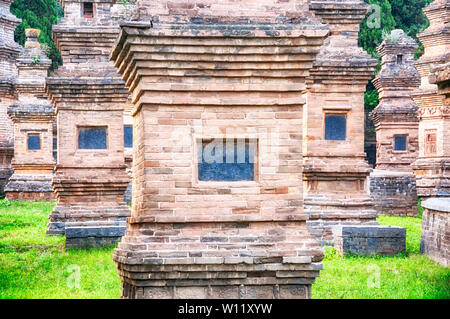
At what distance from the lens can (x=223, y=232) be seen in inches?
325

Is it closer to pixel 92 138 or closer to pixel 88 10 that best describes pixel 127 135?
pixel 92 138

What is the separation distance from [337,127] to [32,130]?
14.8m

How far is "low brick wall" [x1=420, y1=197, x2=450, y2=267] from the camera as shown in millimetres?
13078

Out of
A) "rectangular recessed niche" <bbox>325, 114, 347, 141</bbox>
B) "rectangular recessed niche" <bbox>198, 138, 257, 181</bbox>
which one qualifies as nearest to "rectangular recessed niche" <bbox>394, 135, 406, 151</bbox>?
"rectangular recessed niche" <bbox>325, 114, 347, 141</bbox>

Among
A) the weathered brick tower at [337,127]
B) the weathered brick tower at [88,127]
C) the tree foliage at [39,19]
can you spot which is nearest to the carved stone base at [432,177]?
the weathered brick tower at [337,127]

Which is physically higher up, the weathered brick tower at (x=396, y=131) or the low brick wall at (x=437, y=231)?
the weathered brick tower at (x=396, y=131)

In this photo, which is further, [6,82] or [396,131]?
[6,82]

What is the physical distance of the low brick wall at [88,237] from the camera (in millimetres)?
14633

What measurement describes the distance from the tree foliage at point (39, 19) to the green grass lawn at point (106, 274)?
22.5 metres

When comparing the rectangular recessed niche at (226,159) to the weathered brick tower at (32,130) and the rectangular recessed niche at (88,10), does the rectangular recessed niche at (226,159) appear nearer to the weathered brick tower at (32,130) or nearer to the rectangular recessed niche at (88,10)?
the rectangular recessed niche at (88,10)

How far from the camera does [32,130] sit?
27750mm

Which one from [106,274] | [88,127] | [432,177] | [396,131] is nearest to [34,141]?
[88,127]

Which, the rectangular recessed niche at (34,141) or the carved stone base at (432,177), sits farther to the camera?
the rectangular recessed niche at (34,141)
